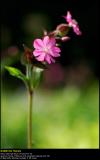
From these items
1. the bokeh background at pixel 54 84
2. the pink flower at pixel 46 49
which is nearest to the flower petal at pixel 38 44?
the pink flower at pixel 46 49

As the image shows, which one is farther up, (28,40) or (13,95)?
(28,40)

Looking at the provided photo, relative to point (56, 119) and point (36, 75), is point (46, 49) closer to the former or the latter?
point (36, 75)

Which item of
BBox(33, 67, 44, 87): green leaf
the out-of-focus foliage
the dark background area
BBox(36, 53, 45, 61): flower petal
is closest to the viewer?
BBox(36, 53, 45, 61): flower petal

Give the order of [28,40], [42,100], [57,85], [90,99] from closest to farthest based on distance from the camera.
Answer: [90,99], [42,100], [57,85], [28,40]

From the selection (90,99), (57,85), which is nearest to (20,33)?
(57,85)

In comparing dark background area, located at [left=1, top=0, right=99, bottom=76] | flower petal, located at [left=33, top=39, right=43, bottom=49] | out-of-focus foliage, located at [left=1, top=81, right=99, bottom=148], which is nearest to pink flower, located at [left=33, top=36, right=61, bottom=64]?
flower petal, located at [left=33, top=39, right=43, bottom=49]

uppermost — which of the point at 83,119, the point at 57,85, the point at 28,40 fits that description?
the point at 28,40

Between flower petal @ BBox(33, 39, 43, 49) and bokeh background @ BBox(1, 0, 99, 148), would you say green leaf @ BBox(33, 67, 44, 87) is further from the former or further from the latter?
bokeh background @ BBox(1, 0, 99, 148)

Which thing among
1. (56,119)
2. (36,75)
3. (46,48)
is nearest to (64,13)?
(56,119)

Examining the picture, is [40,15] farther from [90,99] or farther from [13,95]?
[90,99]
